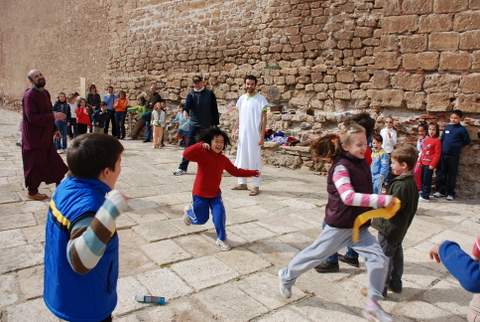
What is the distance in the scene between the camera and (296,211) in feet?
15.1

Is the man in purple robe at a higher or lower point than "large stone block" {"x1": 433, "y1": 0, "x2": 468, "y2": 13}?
lower

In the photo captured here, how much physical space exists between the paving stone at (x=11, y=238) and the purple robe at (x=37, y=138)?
3.70 feet

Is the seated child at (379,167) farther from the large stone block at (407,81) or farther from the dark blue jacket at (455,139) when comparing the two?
the large stone block at (407,81)

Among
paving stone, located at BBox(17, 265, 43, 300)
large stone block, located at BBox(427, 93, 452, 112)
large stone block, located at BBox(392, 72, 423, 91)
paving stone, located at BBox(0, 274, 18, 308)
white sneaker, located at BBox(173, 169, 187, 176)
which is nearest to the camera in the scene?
paving stone, located at BBox(0, 274, 18, 308)

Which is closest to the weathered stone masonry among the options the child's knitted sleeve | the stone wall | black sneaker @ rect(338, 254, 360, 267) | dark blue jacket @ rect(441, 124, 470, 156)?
dark blue jacket @ rect(441, 124, 470, 156)

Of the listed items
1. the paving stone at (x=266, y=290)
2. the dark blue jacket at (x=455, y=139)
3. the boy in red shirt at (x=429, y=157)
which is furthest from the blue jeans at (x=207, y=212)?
the dark blue jacket at (x=455, y=139)

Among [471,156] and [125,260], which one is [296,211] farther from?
[471,156]

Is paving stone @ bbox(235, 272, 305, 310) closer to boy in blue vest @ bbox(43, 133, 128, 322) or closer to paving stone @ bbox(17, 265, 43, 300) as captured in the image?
boy in blue vest @ bbox(43, 133, 128, 322)

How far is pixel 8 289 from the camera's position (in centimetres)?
254

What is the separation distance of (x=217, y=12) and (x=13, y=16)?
1866cm

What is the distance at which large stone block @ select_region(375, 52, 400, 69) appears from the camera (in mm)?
6266

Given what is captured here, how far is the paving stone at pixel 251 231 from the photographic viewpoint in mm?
3685

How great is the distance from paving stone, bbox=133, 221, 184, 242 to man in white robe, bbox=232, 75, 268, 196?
1.70m

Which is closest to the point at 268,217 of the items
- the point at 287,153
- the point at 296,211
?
the point at 296,211
